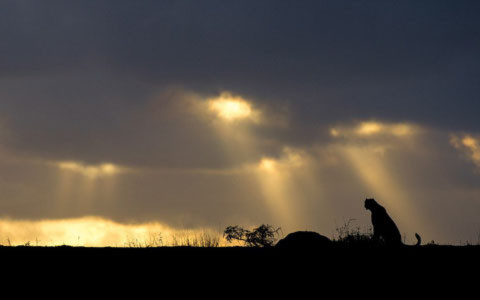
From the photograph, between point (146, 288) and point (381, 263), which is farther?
point (381, 263)

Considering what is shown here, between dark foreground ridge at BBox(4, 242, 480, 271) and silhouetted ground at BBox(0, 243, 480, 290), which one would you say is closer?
silhouetted ground at BBox(0, 243, 480, 290)

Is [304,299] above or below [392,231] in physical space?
below

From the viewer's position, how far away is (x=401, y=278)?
51.1 ft

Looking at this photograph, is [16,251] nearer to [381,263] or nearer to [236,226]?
[381,263]

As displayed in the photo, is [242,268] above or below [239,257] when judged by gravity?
below

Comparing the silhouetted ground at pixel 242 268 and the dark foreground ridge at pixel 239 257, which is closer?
the silhouetted ground at pixel 242 268

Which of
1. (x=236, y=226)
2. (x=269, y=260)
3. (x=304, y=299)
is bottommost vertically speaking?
(x=304, y=299)

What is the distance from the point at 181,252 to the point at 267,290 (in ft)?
11.4

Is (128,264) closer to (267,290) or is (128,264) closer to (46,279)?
(46,279)

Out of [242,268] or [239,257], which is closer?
[242,268]

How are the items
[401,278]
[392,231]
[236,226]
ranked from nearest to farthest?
1. [401,278]
2. [392,231]
3. [236,226]

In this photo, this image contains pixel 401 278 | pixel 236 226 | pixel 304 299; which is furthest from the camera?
pixel 236 226

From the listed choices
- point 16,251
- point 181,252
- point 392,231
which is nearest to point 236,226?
point 392,231

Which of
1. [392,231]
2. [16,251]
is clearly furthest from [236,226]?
[16,251]
